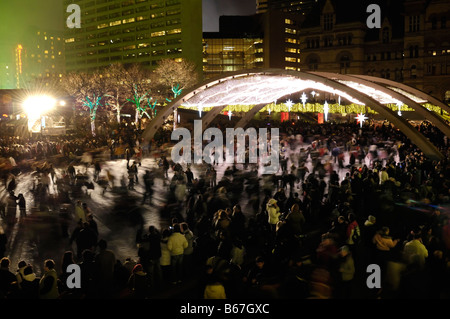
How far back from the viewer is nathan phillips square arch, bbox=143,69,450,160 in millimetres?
19969

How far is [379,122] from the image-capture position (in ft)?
163

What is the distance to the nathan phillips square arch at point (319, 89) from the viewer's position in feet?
65.5

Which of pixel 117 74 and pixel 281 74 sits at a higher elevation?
pixel 117 74

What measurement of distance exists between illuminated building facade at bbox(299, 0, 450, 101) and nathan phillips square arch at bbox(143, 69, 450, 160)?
35752 millimetres

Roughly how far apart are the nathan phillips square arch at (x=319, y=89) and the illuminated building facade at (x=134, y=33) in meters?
79.2

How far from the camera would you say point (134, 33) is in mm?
117438

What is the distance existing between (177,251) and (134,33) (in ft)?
392

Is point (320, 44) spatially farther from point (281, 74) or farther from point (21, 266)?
point (21, 266)

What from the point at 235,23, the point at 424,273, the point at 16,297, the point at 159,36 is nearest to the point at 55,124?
the point at 16,297

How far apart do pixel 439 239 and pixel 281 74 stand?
48.1 feet

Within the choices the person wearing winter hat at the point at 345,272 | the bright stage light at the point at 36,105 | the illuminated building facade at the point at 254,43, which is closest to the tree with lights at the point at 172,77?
the bright stage light at the point at 36,105

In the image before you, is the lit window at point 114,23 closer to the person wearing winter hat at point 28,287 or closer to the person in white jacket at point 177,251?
the person in white jacket at point 177,251

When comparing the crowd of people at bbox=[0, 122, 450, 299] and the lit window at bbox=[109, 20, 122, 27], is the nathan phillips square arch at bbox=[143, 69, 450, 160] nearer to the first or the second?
the crowd of people at bbox=[0, 122, 450, 299]

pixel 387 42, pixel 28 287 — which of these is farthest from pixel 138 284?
pixel 387 42
